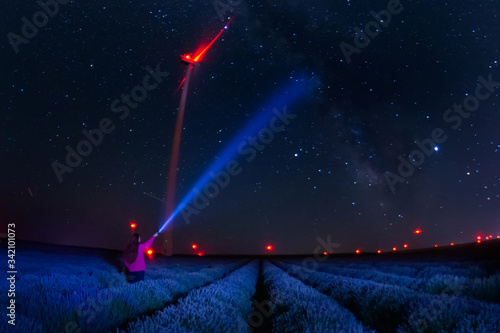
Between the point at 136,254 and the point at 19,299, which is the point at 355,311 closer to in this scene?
the point at 19,299

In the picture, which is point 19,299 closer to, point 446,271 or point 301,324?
point 301,324

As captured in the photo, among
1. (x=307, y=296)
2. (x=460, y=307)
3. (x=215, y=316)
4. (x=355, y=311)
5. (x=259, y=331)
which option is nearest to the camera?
(x=460, y=307)

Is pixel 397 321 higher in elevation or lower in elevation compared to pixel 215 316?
lower

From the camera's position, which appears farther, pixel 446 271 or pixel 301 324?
pixel 446 271

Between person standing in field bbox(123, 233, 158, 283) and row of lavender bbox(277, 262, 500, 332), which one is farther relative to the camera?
person standing in field bbox(123, 233, 158, 283)

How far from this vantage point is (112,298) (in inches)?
181

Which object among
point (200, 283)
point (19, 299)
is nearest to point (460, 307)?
point (19, 299)

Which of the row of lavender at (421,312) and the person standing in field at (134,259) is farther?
the person standing in field at (134,259)

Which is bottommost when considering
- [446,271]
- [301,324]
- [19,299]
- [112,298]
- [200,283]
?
[446,271]

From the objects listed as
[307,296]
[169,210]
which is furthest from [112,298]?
[169,210]

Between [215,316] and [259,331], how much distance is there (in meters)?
0.94

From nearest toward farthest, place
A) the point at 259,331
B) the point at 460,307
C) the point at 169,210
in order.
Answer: the point at 460,307 < the point at 259,331 < the point at 169,210

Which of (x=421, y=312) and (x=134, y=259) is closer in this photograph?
(x=421, y=312)

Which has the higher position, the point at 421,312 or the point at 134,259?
the point at 421,312
